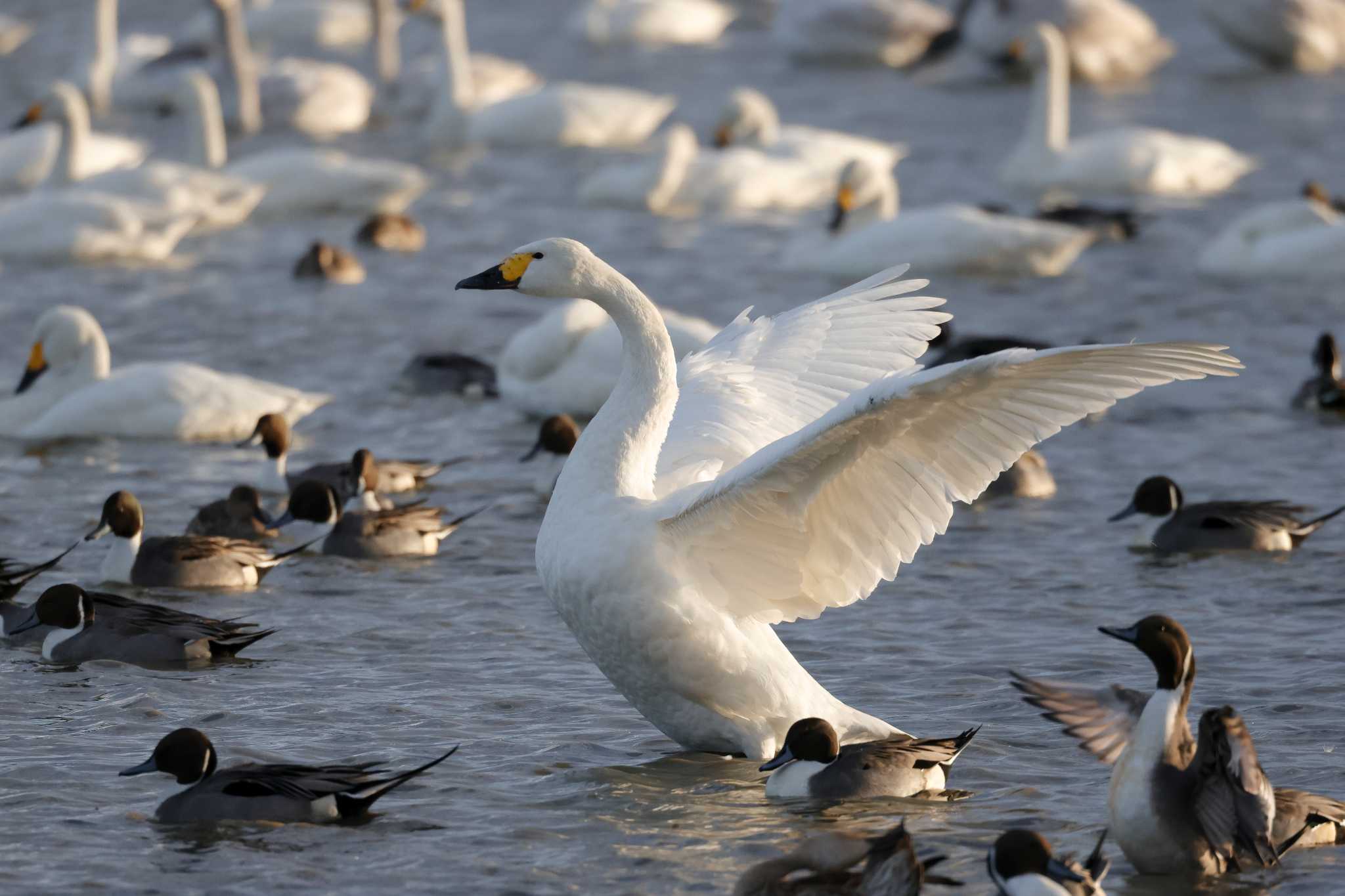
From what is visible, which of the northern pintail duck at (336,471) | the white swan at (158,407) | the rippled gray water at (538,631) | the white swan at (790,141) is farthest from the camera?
the white swan at (790,141)

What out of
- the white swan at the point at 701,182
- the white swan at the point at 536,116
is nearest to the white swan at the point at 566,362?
the white swan at the point at 701,182

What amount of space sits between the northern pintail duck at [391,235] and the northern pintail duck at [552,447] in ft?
25.0

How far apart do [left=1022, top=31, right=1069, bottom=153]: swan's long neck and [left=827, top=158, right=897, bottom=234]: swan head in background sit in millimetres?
2890

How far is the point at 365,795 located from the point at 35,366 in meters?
6.96

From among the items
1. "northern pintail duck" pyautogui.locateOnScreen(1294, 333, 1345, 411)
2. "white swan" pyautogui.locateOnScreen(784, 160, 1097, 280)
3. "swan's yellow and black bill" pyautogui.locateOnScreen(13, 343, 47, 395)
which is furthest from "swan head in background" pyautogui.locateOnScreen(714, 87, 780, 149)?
"swan's yellow and black bill" pyautogui.locateOnScreen(13, 343, 47, 395)

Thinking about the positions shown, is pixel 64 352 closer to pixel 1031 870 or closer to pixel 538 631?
pixel 538 631

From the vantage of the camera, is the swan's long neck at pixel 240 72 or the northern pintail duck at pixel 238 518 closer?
the northern pintail duck at pixel 238 518

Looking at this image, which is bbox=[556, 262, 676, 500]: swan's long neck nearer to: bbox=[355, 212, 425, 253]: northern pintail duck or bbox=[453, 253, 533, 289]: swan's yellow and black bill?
Result: bbox=[453, 253, 533, 289]: swan's yellow and black bill

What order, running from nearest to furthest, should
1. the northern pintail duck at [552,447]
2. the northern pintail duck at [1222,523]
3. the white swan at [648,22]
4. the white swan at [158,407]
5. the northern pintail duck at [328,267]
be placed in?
the northern pintail duck at [1222,523]
the northern pintail duck at [552,447]
the white swan at [158,407]
the northern pintail duck at [328,267]
the white swan at [648,22]

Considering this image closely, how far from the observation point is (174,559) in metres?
9.77

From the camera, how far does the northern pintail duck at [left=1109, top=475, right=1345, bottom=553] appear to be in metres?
10.1

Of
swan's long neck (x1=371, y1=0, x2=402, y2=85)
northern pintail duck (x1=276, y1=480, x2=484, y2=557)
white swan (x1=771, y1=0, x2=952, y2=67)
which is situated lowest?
white swan (x1=771, y1=0, x2=952, y2=67)

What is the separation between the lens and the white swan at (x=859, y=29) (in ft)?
95.1

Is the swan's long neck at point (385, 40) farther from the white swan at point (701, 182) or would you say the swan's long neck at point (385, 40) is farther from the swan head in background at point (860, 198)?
Result: the swan head in background at point (860, 198)
